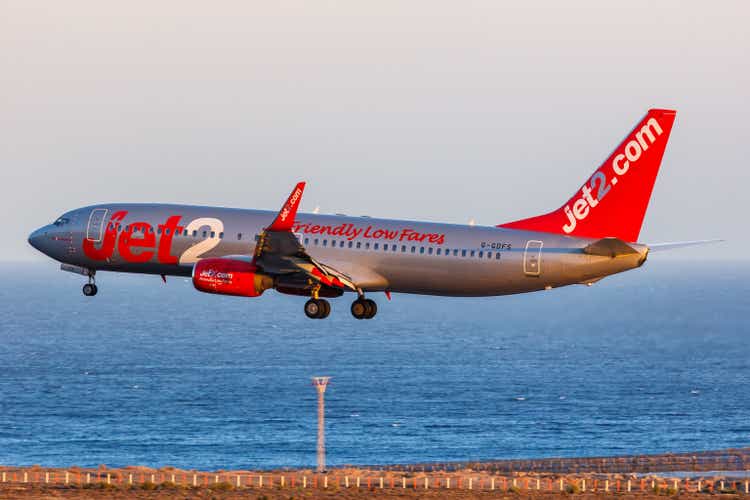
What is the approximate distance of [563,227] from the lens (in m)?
59.0

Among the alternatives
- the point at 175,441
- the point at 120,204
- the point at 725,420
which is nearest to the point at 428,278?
the point at 120,204

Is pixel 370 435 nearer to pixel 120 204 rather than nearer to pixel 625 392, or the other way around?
pixel 625 392

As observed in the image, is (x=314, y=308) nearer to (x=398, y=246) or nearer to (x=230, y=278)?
(x=230, y=278)

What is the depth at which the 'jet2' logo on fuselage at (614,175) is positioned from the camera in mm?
58531

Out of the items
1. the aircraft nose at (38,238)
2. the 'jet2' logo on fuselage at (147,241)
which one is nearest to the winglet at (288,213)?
the 'jet2' logo on fuselage at (147,241)

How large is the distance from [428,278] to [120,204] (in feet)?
59.2

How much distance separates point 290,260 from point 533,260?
37.5ft

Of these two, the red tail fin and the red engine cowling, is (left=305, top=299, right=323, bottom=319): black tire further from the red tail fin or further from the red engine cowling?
the red tail fin

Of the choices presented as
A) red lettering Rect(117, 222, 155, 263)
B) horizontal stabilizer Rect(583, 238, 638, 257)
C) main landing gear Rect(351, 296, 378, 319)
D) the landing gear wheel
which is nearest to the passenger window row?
the landing gear wheel

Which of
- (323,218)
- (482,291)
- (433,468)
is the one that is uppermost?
(323,218)

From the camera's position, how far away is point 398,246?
198 feet

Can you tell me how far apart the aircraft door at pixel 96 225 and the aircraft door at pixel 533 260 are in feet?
74.2

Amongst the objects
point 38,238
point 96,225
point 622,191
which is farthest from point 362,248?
point 38,238

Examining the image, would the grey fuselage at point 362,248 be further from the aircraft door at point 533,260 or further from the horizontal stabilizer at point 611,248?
the horizontal stabilizer at point 611,248
